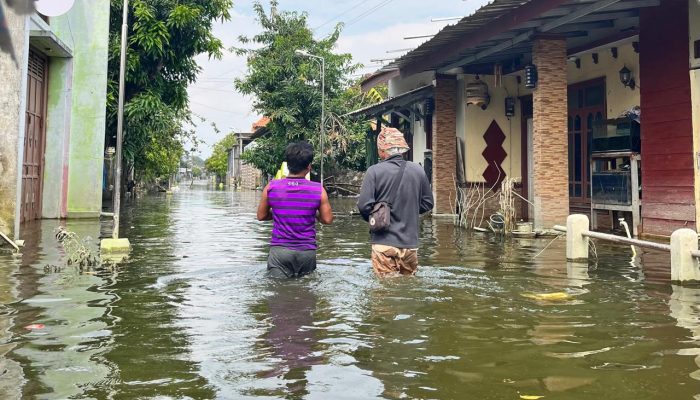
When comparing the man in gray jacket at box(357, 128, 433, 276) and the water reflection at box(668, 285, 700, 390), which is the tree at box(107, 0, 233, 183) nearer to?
the man in gray jacket at box(357, 128, 433, 276)

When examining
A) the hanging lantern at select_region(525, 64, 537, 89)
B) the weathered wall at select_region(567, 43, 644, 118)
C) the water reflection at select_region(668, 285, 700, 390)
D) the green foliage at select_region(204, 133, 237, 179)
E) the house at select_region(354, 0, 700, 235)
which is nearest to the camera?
the water reflection at select_region(668, 285, 700, 390)

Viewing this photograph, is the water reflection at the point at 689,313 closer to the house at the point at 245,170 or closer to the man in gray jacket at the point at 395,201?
the man in gray jacket at the point at 395,201

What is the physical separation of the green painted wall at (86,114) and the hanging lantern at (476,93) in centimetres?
941

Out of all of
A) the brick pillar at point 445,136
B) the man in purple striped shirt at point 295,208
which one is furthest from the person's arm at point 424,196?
the brick pillar at point 445,136

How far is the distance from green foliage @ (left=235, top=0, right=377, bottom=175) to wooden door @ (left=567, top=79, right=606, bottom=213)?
56.7ft

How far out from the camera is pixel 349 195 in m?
39.6

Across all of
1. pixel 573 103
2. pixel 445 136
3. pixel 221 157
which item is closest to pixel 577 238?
pixel 573 103

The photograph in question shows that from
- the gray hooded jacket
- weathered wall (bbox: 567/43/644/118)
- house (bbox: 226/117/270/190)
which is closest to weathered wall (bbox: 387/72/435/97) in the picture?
weathered wall (bbox: 567/43/644/118)

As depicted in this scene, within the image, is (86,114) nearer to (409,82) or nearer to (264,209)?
(409,82)

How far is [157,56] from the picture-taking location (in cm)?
2002

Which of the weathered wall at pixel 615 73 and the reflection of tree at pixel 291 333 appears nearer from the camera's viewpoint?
the reflection of tree at pixel 291 333

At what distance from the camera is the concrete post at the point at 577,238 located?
8836mm

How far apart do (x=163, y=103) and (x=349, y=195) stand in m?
20.4

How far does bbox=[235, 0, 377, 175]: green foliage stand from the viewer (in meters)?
33.7
